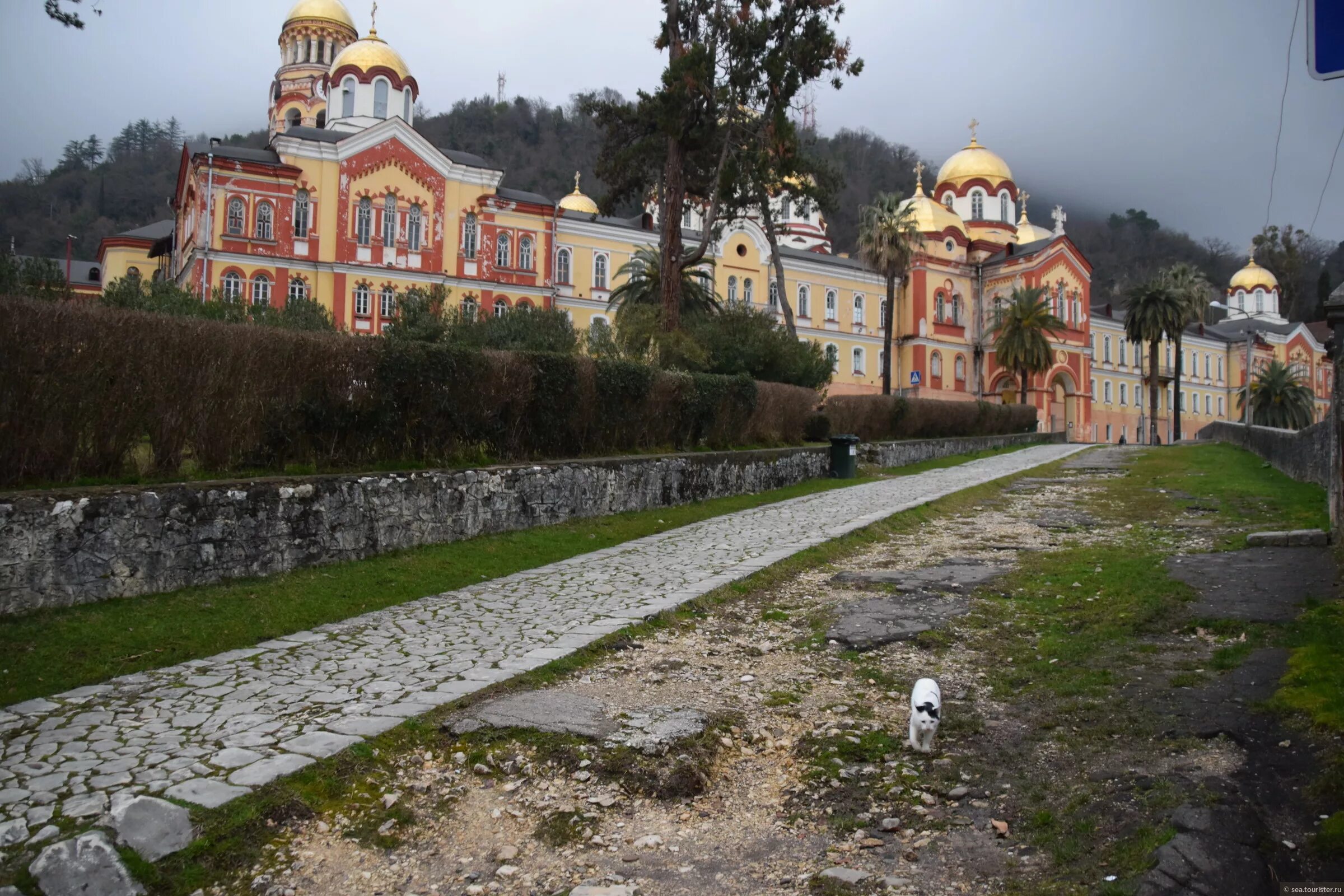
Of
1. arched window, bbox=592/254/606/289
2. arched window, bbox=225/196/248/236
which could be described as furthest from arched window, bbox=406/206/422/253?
arched window, bbox=592/254/606/289

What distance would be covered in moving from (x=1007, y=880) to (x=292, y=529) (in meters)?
7.20

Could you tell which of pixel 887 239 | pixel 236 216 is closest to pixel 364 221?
pixel 236 216

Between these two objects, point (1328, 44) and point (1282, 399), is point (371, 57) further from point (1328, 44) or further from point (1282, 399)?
point (1282, 399)

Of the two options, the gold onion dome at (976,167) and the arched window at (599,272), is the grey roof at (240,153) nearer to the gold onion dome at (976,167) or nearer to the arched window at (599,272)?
the arched window at (599,272)

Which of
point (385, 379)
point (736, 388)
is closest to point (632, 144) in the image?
point (736, 388)

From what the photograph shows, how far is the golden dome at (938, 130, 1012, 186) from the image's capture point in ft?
220

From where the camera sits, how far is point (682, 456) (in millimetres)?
15969

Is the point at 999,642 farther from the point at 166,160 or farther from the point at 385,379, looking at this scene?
the point at 166,160

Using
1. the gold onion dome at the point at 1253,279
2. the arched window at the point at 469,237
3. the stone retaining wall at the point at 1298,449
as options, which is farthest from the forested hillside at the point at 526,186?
the stone retaining wall at the point at 1298,449

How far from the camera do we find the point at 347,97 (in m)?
47.2

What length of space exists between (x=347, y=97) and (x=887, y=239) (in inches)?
1111

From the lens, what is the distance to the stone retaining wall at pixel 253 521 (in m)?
6.89

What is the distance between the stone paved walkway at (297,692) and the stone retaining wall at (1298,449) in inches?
339

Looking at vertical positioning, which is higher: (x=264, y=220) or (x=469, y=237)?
(x=469, y=237)
